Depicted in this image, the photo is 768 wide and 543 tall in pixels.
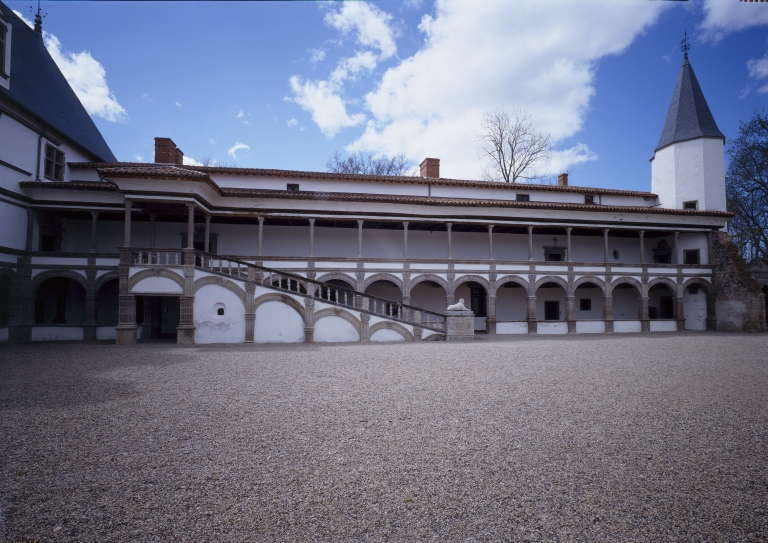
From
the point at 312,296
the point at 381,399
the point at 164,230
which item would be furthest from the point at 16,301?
the point at 381,399

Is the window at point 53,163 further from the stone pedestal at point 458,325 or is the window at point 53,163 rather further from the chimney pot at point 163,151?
the stone pedestal at point 458,325

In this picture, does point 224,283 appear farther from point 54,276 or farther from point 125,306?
point 54,276

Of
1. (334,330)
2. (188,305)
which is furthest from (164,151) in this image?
(334,330)

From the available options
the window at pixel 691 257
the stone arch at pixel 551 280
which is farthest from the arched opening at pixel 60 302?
the window at pixel 691 257

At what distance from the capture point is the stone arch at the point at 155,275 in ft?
51.5

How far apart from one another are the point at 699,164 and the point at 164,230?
33.9 metres

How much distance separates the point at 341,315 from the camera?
16.7m

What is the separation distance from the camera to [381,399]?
7.22 meters

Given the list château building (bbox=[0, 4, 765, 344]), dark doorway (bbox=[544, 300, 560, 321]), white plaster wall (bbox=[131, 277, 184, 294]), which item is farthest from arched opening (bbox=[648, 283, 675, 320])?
white plaster wall (bbox=[131, 277, 184, 294])

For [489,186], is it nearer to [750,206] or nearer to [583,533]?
[750,206]

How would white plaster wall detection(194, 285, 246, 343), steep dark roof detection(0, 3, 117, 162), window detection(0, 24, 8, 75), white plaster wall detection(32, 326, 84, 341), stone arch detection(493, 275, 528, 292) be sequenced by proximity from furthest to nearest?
stone arch detection(493, 275, 528, 292), steep dark roof detection(0, 3, 117, 162), white plaster wall detection(32, 326, 84, 341), window detection(0, 24, 8, 75), white plaster wall detection(194, 285, 246, 343)

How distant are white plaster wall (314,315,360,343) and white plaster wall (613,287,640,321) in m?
19.2

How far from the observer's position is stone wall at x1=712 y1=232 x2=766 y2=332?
2258 centimetres

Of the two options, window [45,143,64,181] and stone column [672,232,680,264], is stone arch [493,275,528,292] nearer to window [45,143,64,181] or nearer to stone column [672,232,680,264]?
stone column [672,232,680,264]
